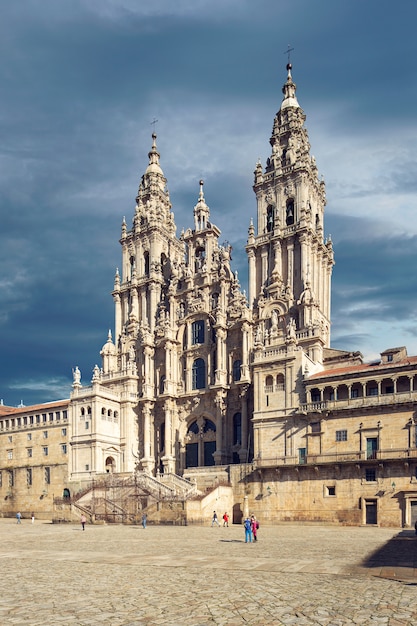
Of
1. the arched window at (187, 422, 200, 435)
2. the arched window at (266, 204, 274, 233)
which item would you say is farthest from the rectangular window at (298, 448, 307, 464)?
the arched window at (266, 204, 274, 233)

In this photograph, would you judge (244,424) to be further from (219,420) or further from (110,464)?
(110,464)

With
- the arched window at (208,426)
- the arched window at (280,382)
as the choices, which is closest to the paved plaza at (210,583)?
the arched window at (280,382)

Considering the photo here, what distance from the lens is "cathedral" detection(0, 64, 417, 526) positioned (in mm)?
51844

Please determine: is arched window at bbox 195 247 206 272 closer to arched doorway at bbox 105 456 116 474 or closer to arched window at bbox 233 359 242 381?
arched window at bbox 233 359 242 381

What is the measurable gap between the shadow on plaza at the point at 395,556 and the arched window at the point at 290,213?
4497cm

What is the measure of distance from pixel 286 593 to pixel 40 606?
266 inches

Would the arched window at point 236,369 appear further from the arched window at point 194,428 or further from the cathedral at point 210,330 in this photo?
the arched window at point 194,428

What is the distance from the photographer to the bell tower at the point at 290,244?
6844 centimetres

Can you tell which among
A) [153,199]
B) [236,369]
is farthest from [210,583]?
[153,199]

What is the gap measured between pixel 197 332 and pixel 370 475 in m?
31.5

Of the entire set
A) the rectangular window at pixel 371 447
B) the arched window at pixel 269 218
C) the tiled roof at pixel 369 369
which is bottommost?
the rectangular window at pixel 371 447

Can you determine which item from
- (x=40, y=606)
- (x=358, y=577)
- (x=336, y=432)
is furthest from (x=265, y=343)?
(x=40, y=606)

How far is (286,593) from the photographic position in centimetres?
1719

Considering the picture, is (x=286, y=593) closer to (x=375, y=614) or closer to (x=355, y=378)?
(x=375, y=614)
